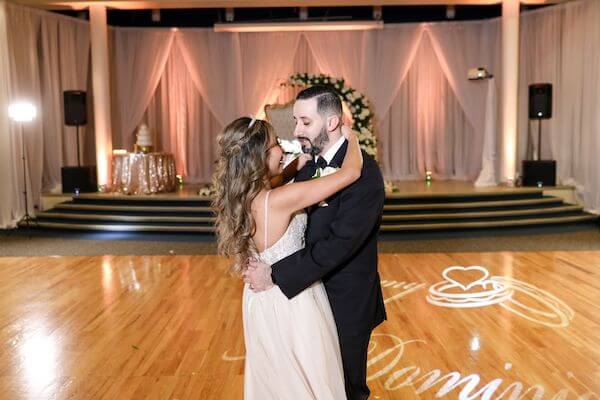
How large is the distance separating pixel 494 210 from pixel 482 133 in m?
3.15

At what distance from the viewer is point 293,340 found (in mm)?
2242

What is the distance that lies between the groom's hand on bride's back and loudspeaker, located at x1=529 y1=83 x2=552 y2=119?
8.57 metres

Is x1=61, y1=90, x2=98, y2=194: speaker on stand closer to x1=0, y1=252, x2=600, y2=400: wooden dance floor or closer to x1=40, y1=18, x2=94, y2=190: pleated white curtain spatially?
x1=40, y1=18, x2=94, y2=190: pleated white curtain

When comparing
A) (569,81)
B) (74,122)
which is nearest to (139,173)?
(74,122)

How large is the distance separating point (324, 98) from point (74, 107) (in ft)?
28.1

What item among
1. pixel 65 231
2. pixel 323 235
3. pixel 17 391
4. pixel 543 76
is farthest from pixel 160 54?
pixel 323 235

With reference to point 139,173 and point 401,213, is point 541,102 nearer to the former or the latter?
point 401,213

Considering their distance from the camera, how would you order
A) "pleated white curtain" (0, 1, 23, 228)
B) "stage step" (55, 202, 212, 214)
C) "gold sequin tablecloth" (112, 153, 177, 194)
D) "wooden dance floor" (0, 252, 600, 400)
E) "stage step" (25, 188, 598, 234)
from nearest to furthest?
1. "wooden dance floor" (0, 252, 600, 400)
2. "stage step" (25, 188, 598, 234)
3. "stage step" (55, 202, 212, 214)
4. "pleated white curtain" (0, 1, 23, 228)
5. "gold sequin tablecloth" (112, 153, 177, 194)

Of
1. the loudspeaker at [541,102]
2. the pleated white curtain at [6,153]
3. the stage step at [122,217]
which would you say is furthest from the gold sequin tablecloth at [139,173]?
the loudspeaker at [541,102]

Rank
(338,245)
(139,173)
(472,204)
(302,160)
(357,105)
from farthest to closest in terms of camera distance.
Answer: (357,105) → (139,173) → (472,204) → (302,160) → (338,245)

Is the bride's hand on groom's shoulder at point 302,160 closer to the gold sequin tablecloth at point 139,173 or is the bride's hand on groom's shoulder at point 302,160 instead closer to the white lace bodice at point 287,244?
the white lace bodice at point 287,244

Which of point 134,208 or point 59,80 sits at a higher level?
point 59,80

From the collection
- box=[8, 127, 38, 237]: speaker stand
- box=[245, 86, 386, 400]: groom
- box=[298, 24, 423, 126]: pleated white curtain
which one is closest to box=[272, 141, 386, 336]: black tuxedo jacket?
box=[245, 86, 386, 400]: groom

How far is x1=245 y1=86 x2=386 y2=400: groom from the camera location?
2133mm
